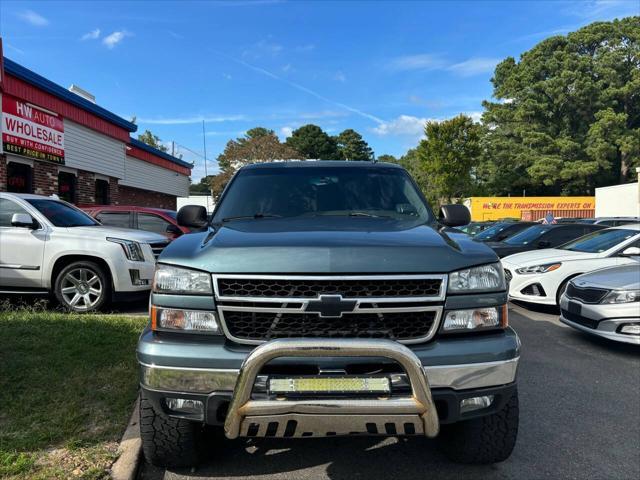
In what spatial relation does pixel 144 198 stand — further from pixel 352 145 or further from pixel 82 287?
pixel 352 145

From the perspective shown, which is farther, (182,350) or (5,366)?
(5,366)

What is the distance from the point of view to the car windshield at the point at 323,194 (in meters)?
3.58

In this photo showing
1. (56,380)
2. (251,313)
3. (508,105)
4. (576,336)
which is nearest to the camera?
(251,313)

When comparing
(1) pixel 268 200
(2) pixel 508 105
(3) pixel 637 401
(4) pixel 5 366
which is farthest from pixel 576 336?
(2) pixel 508 105

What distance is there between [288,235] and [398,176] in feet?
5.56

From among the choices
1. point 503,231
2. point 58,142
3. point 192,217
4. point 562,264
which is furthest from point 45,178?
point 503,231

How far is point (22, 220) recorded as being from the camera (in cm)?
647

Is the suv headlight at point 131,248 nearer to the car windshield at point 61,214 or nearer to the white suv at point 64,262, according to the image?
the white suv at point 64,262

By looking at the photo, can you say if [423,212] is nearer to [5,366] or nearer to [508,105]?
[5,366]

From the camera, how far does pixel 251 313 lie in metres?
2.36

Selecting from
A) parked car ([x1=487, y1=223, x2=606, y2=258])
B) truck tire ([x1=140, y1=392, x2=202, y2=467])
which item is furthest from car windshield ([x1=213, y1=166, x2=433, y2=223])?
parked car ([x1=487, y1=223, x2=606, y2=258])

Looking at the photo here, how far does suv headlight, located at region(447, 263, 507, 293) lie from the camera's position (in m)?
2.42

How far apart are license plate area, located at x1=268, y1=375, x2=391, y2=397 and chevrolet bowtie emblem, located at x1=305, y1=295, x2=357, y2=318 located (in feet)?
0.99

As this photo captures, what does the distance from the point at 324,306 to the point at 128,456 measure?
1.60 m
